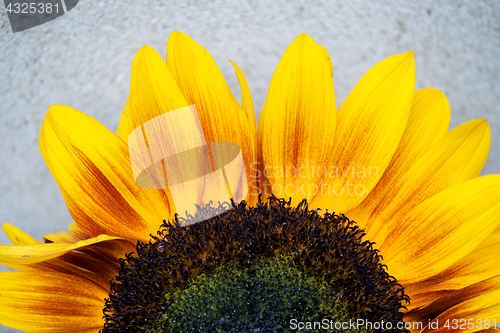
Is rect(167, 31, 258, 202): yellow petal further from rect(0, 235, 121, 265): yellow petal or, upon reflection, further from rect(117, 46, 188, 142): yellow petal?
rect(0, 235, 121, 265): yellow petal

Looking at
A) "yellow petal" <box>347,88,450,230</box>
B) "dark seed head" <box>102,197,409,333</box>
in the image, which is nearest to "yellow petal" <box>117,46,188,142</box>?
"dark seed head" <box>102,197,409,333</box>

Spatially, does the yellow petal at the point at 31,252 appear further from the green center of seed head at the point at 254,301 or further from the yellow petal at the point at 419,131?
the yellow petal at the point at 419,131

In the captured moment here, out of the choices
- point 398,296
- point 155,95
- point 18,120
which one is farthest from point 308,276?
point 18,120

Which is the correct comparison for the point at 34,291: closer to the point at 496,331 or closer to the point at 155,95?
the point at 155,95

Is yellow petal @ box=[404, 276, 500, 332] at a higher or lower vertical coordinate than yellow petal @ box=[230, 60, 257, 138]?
lower

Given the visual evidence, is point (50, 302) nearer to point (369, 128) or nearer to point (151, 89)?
point (151, 89)

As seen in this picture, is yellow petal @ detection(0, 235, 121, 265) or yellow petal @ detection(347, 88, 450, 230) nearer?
yellow petal @ detection(0, 235, 121, 265)

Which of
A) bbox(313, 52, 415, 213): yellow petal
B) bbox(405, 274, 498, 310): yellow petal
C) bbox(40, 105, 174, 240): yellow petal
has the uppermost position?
bbox(313, 52, 415, 213): yellow petal
